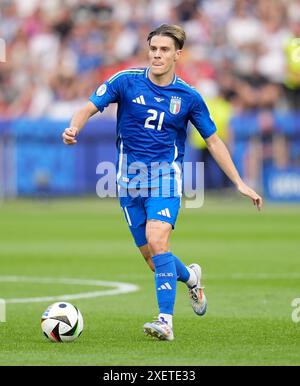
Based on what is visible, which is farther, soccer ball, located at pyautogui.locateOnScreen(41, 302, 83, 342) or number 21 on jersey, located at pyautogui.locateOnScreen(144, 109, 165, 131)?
number 21 on jersey, located at pyautogui.locateOnScreen(144, 109, 165, 131)

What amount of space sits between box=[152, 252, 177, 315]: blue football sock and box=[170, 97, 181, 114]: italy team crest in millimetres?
1131

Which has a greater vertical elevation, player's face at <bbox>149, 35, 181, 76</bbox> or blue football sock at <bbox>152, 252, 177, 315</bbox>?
player's face at <bbox>149, 35, 181, 76</bbox>

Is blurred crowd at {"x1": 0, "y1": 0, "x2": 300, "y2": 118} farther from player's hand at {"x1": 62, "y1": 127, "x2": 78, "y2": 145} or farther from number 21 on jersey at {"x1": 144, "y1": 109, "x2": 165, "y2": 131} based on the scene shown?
player's hand at {"x1": 62, "y1": 127, "x2": 78, "y2": 145}

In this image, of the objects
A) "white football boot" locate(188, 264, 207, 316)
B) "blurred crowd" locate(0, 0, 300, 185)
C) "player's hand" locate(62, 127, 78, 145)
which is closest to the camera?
"player's hand" locate(62, 127, 78, 145)

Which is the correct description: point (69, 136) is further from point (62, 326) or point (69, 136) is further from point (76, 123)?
point (62, 326)

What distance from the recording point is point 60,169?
2923cm

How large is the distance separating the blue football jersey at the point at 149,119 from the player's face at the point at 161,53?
→ 20cm

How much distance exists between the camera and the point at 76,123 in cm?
795

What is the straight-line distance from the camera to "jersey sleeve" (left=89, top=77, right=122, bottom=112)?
8250 mm

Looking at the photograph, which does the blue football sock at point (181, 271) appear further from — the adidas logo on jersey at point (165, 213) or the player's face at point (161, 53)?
the player's face at point (161, 53)

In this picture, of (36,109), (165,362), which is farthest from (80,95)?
(165,362)

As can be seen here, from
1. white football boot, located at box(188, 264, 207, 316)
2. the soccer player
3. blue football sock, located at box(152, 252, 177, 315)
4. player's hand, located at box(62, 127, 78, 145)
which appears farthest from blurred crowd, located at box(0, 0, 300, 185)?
player's hand, located at box(62, 127, 78, 145)

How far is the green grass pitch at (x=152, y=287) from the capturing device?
7141 mm
